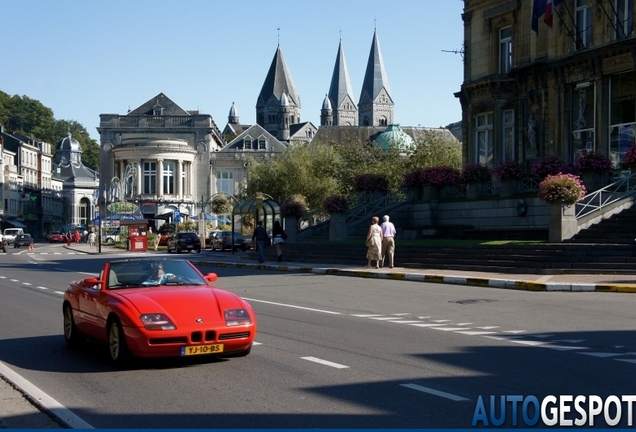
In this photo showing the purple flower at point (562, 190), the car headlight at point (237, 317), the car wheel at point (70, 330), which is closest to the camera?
the car headlight at point (237, 317)

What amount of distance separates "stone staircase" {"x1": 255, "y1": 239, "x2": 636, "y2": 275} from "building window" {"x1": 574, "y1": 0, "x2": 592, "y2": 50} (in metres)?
11.4

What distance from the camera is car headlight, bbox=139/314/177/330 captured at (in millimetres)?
10023

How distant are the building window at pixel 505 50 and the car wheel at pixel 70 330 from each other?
31427 millimetres

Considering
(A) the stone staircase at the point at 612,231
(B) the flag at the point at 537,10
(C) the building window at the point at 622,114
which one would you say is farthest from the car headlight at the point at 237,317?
(B) the flag at the point at 537,10

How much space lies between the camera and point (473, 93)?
4194 cm

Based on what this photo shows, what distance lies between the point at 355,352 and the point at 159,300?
8.55 ft

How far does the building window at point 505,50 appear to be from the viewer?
1598 inches

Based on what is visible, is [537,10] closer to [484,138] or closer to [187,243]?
[484,138]

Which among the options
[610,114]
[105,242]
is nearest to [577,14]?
[610,114]

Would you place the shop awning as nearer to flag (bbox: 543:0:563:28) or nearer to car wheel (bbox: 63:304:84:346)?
flag (bbox: 543:0:563:28)

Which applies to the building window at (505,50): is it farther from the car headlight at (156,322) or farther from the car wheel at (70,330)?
the car headlight at (156,322)

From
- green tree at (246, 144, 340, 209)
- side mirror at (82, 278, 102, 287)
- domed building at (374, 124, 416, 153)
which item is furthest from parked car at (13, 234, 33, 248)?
side mirror at (82, 278, 102, 287)

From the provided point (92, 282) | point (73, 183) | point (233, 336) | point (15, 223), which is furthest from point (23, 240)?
point (233, 336)

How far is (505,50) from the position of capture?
41031 mm
